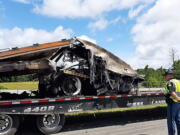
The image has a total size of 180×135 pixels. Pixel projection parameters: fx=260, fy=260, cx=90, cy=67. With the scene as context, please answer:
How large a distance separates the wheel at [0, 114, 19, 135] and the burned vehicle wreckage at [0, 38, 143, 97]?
1.25 metres

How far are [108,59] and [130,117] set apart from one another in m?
2.89

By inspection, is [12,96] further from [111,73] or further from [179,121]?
[179,121]

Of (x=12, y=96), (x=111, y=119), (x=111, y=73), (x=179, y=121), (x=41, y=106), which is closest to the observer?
(x=179, y=121)

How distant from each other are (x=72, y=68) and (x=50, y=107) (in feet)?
6.04

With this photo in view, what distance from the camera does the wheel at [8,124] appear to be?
654 cm

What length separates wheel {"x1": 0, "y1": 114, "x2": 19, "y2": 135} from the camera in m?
6.54

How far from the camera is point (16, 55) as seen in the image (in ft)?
23.3

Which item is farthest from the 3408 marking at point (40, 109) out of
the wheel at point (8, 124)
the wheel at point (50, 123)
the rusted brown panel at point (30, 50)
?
the rusted brown panel at point (30, 50)

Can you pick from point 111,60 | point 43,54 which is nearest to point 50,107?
point 43,54

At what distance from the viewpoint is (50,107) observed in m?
7.21

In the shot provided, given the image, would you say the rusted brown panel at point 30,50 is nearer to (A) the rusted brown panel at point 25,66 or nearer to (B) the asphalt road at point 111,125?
(A) the rusted brown panel at point 25,66

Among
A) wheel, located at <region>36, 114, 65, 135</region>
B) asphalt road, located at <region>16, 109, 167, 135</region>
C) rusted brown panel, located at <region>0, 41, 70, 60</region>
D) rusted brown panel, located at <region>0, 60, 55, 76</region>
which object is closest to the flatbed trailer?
wheel, located at <region>36, 114, 65, 135</region>

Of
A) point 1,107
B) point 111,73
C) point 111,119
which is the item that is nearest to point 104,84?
point 111,73

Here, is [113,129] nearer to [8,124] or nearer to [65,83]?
[65,83]
